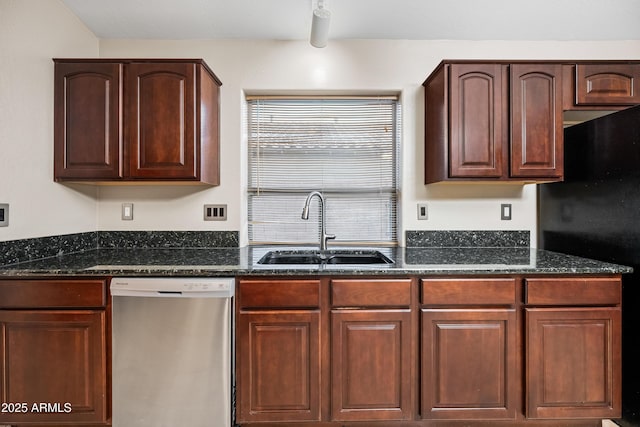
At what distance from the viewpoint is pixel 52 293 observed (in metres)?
1.56

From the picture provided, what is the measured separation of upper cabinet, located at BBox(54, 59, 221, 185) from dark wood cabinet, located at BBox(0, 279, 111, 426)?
706 mm

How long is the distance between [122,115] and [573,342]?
8.68 feet

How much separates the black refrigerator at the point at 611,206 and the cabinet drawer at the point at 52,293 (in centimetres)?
252

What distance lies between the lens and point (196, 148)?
1980 mm

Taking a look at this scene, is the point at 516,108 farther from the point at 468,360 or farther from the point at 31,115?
the point at 31,115

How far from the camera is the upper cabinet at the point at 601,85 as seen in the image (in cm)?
197

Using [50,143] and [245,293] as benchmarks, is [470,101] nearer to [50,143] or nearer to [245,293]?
[245,293]

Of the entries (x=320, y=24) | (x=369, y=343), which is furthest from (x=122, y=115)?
(x=369, y=343)

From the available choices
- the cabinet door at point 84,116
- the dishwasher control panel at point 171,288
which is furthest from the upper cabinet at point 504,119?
the cabinet door at point 84,116

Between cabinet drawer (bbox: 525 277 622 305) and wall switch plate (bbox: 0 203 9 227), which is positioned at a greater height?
wall switch plate (bbox: 0 203 9 227)

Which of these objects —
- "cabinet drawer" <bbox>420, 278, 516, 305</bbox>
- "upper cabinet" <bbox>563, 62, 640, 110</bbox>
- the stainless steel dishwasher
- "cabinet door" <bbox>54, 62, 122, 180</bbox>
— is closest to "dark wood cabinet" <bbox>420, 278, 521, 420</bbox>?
"cabinet drawer" <bbox>420, 278, 516, 305</bbox>

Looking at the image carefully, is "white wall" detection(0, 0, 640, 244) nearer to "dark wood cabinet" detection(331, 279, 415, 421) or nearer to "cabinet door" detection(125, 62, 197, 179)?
"cabinet door" detection(125, 62, 197, 179)

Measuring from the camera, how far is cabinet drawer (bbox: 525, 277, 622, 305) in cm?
162

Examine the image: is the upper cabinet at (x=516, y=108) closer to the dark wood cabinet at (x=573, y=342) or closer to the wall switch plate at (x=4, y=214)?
the dark wood cabinet at (x=573, y=342)
